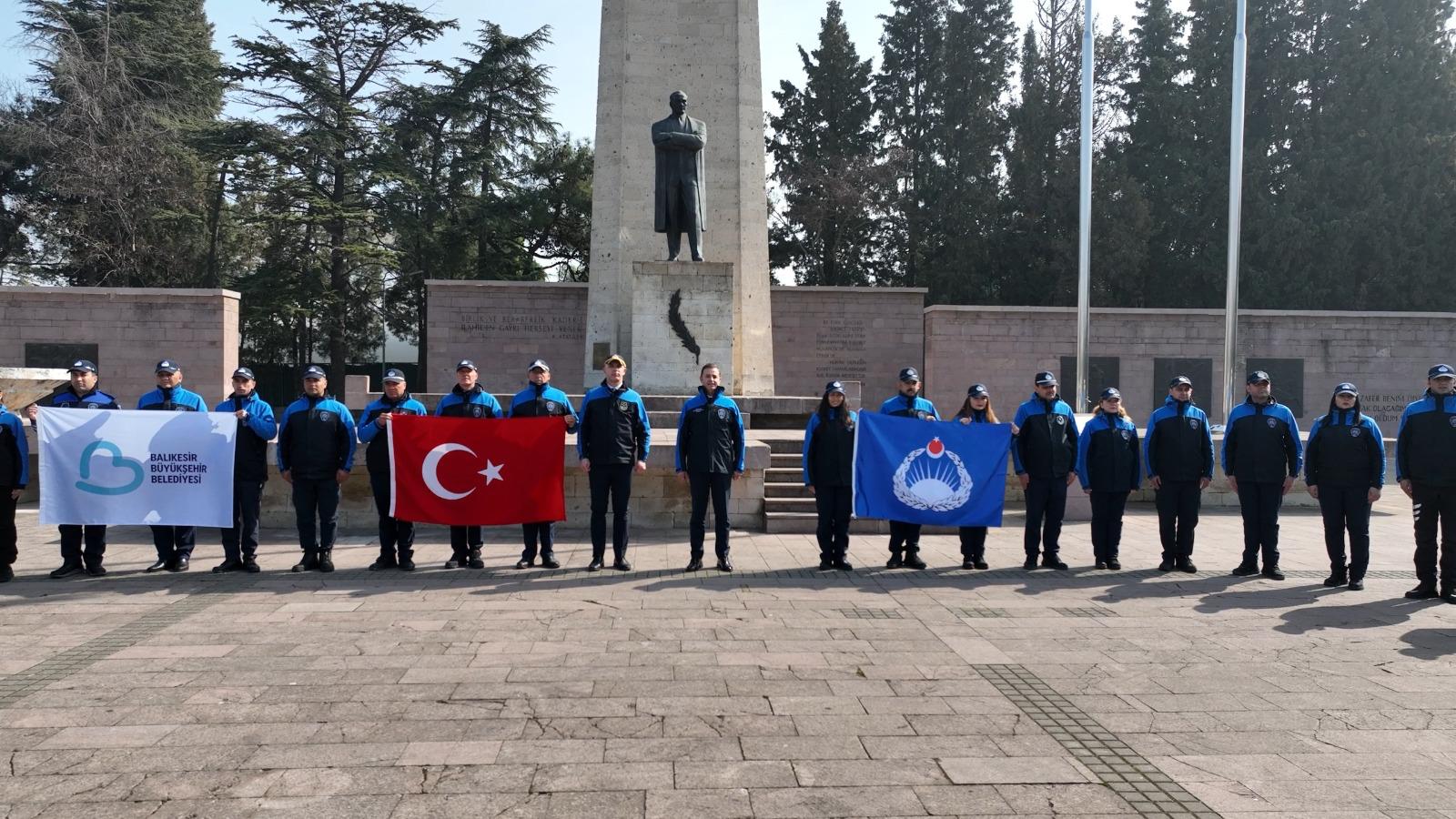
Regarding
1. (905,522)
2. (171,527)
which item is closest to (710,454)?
(905,522)

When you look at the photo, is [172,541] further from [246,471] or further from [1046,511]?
[1046,511]

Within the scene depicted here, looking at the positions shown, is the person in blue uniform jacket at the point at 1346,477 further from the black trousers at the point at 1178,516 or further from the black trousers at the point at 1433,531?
the black trousers at the point at 1178,516

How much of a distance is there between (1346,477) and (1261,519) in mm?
728

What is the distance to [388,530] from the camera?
8.12 meters

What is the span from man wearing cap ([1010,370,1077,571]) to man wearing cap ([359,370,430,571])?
5443mm

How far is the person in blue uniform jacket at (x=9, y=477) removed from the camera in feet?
24.9

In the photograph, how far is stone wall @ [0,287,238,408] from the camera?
66.1 ft

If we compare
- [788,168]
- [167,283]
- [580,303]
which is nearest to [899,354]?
[580,303]

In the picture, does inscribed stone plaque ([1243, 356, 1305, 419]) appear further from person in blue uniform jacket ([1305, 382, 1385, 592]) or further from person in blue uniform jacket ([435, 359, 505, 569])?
person in blue uniform jacket ([435, 359, 505, 569])

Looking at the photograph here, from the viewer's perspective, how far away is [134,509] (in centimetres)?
796

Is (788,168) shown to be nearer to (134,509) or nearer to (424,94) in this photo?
(424,94)

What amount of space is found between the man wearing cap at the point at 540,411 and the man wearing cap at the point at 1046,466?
4129 millimetres

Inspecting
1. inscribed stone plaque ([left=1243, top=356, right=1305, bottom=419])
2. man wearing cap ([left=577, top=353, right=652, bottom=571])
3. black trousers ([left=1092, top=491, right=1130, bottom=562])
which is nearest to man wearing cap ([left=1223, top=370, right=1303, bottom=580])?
black trousers ([left=1092, top=491, right=1130, bottom=562])

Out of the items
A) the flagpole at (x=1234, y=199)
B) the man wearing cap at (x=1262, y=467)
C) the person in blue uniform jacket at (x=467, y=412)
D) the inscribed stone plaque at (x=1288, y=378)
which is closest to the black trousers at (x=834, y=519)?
the person in blue uniform jacket at (x=467, y=412)
